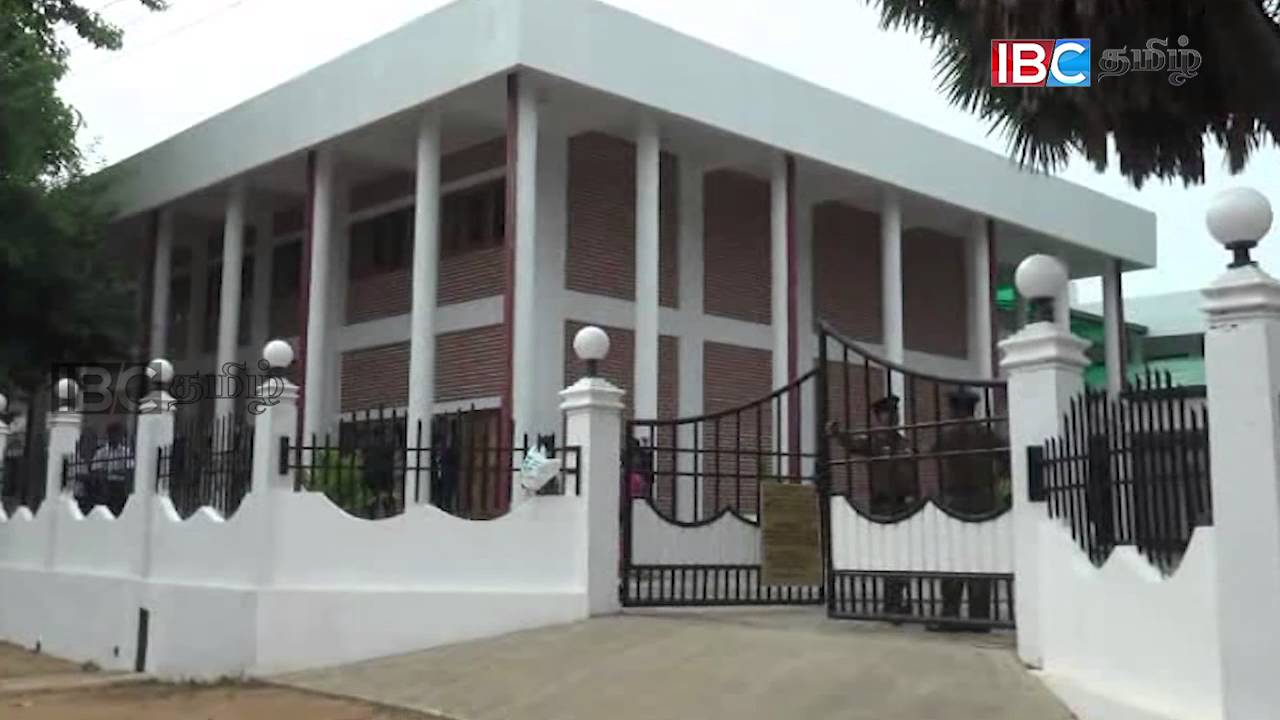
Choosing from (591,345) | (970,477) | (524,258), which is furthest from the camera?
(524,258)

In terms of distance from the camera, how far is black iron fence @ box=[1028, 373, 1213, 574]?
631cm

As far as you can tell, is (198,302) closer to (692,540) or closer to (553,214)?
(553,214)

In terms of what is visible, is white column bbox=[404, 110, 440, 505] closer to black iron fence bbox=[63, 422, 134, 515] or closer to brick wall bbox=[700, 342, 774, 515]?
black iron fence bbox=[63, 422, 134, 515]

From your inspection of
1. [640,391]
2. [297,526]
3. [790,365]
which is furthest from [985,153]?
[297,526]

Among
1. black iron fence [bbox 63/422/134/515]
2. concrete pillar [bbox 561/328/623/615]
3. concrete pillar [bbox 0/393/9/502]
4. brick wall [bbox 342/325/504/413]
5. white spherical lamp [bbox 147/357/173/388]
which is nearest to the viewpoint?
concrete pillar [bbox 561/328/623/615]

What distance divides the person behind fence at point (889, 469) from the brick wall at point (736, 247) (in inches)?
334

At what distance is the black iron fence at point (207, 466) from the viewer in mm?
11852

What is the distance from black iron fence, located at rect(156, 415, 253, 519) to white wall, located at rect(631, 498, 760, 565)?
359cm

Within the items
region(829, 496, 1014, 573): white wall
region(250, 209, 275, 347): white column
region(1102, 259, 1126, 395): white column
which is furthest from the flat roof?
region(829, 496, 1014, 573): white wall

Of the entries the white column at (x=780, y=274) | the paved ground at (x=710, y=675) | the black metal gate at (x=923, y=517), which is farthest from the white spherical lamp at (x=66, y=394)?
the black metal gate at (x=923, y=517)

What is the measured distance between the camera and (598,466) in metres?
10.9

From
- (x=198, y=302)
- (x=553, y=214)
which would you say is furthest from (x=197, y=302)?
(x=553, y=214)

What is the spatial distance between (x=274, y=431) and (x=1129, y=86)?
7453mm

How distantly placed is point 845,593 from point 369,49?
991 centimetres
